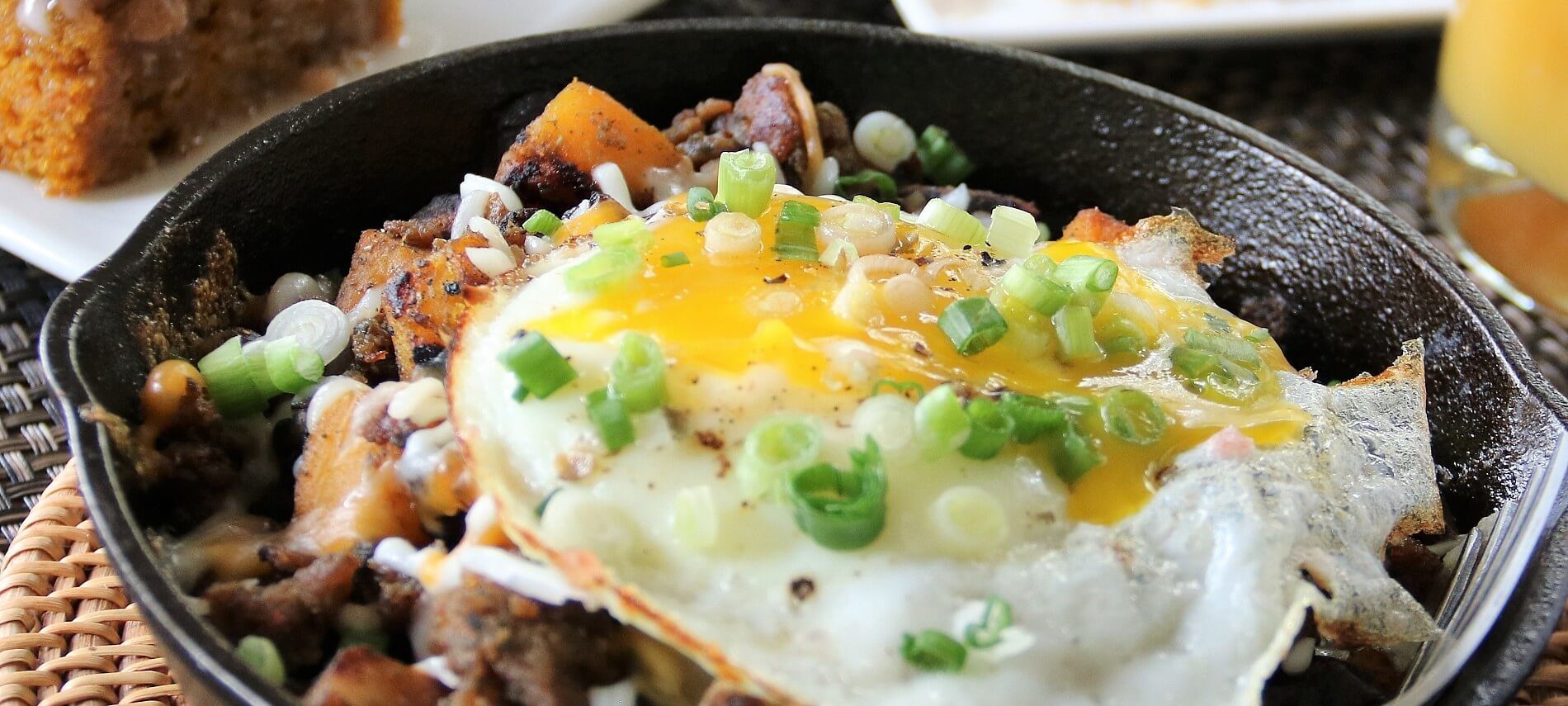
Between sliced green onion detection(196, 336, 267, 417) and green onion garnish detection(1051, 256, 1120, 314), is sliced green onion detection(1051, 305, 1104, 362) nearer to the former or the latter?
green onion garnish detection(1051, 256, 1120, 314)

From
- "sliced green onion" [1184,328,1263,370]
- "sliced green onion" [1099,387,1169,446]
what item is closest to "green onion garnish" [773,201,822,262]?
"sliced green onion" [1099,387,1169,446]

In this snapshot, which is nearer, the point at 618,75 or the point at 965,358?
the point at 965,358

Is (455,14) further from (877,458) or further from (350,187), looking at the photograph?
(877,458)

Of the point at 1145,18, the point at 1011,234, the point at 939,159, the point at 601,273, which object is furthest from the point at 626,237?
the point at 1145,18

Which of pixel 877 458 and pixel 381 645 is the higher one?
pixel 877 458

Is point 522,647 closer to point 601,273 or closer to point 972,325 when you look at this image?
point 601,273

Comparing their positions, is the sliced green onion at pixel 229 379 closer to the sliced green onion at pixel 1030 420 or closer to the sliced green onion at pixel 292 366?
the sliced green onion at pixel 292 366

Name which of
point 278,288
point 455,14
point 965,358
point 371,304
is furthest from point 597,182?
point 455,14

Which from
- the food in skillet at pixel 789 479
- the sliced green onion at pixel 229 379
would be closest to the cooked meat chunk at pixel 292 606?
the food in skillet at pixel 789 479
